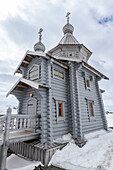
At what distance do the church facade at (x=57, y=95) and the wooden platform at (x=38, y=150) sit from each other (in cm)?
43

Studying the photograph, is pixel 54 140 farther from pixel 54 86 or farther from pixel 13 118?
pixel 54 86

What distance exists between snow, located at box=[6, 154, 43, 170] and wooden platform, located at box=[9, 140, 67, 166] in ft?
0.83

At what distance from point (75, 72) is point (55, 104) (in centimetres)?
349

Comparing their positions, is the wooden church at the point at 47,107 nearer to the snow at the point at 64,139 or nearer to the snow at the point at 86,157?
the snow at the point at 64,139

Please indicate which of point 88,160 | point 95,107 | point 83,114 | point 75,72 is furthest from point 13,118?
point 95,107

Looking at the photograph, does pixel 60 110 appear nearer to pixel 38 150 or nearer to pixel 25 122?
pixel 25 122

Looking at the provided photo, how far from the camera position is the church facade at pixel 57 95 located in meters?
6.49

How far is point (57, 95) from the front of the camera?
7496mm

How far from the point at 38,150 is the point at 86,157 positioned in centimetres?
251

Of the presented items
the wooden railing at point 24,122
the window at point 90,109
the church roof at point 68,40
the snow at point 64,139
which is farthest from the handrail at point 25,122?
the church roof at point 68,40

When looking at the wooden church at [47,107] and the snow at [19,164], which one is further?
the wooden church at [47,107]

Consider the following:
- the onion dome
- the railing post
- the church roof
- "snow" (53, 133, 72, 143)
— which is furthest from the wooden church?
the onion dome

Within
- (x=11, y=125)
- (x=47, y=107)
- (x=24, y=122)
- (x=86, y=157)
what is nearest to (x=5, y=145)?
(x=11, y=125)

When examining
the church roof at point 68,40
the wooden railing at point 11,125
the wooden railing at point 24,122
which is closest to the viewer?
the wooden railing at point 11,125
